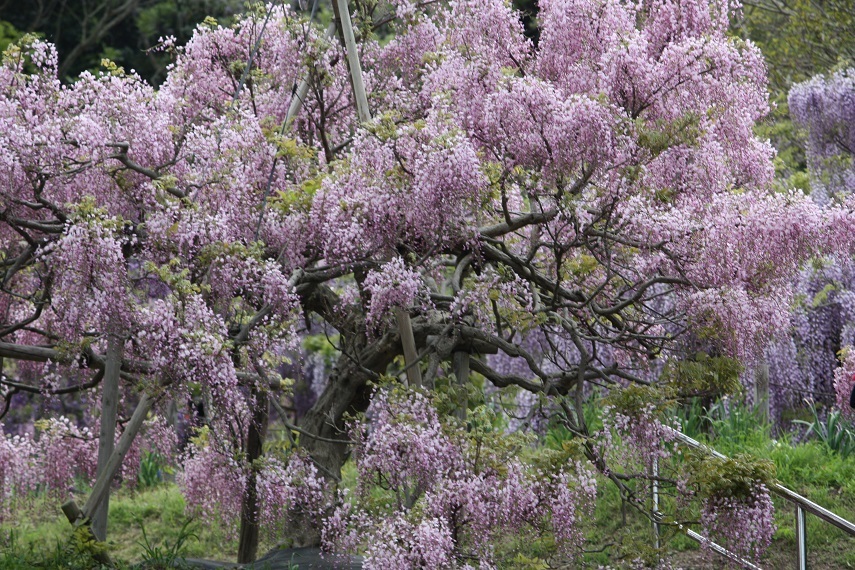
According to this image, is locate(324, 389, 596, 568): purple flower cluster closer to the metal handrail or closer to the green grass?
the metal handrail

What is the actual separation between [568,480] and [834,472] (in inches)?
122

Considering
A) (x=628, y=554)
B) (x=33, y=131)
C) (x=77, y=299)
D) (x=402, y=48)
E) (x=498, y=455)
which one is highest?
(x=402, y=48)

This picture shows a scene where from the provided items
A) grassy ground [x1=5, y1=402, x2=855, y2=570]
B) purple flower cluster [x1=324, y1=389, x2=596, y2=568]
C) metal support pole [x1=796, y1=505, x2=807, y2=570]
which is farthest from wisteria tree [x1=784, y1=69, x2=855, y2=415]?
purple flower cluster [x1=324, y1=389, x2=596, y2=568]

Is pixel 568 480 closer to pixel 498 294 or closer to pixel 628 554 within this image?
pixel 628 554

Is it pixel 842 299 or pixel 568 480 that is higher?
pixel 842 299

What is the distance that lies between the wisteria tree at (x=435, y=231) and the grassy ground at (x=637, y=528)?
886 mm

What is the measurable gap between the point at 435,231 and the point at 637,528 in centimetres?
304

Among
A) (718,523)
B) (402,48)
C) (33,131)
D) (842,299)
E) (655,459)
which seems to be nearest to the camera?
(718,523)

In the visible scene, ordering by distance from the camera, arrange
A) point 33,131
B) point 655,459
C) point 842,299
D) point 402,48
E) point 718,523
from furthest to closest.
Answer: point 842,299 < point 402,48 < point 33,131 < point 655,459 < point 718,523

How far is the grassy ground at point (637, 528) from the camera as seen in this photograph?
267 inches

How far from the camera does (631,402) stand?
555cm

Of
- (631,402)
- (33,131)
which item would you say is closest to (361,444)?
(631,402)

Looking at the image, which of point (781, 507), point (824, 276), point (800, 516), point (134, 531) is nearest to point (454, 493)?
point (800, 516)

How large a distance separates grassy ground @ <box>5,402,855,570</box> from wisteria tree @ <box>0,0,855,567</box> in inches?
34.9
